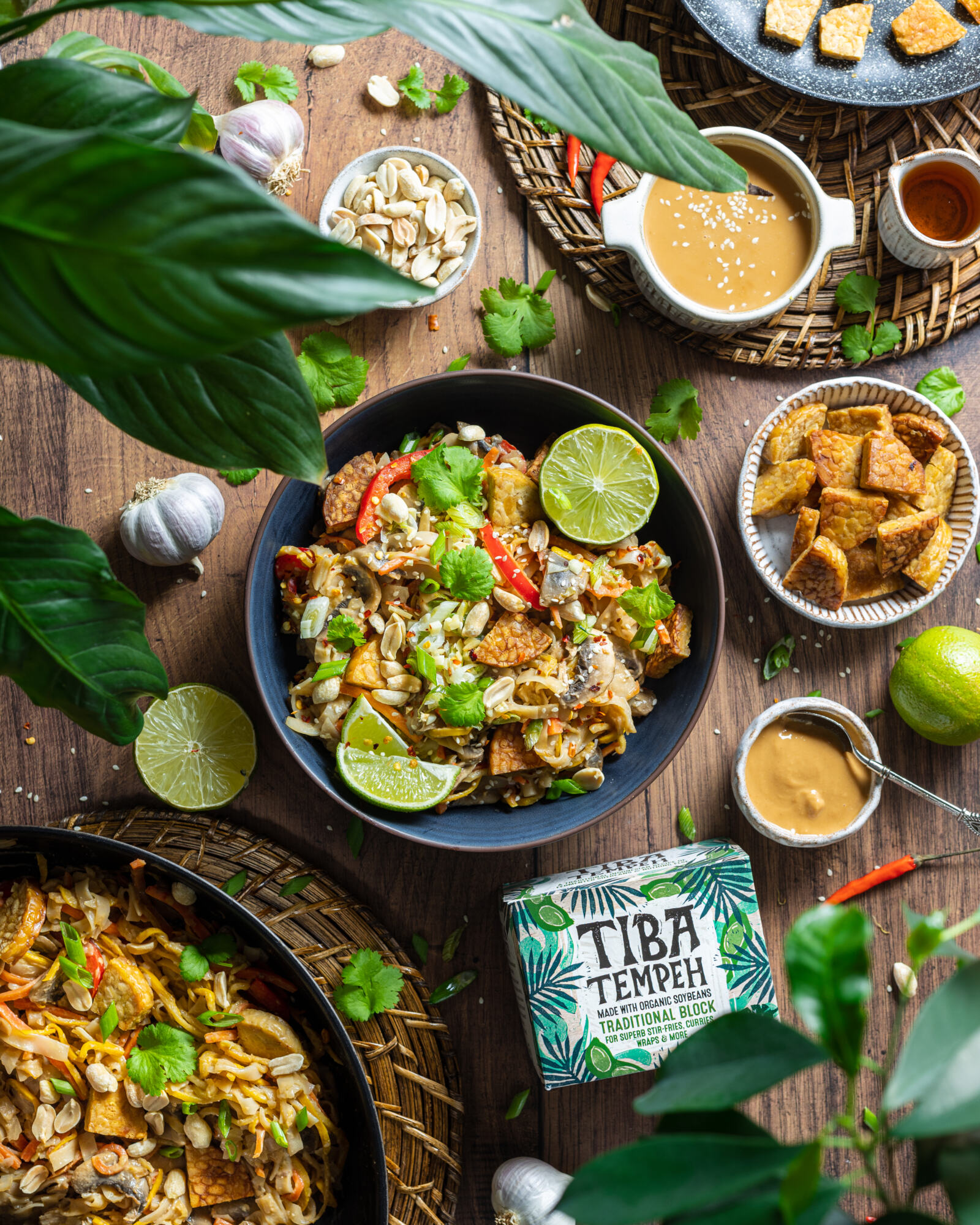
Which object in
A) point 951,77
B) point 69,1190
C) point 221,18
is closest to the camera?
point 221,18

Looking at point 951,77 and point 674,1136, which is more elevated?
point 951,77

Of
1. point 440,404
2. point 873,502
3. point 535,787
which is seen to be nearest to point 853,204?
point 873,502

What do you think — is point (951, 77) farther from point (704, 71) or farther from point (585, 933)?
point (585, 933)

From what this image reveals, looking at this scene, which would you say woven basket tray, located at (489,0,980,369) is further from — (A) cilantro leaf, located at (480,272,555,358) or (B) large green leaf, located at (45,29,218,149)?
(B) large green leaf, located at (45,29,218,149)

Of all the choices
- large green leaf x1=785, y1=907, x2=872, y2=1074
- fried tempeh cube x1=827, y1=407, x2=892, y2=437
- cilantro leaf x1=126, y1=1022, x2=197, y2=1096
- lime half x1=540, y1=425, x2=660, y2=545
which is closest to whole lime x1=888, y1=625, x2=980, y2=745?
fried tempeh cube x1=827, y1=407, x2=892, y2=437

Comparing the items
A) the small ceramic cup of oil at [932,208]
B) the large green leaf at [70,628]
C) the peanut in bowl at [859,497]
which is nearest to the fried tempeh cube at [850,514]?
the peanut in bowl at [859,497]

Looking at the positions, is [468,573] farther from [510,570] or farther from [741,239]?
[741,239]

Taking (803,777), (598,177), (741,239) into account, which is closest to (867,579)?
(803,777)
